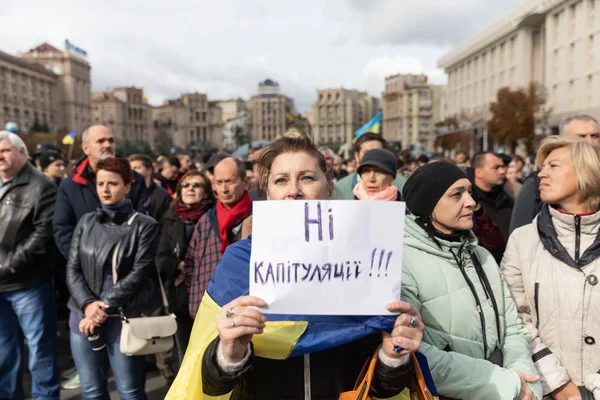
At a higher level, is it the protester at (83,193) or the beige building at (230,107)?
the beige building at (230,107)

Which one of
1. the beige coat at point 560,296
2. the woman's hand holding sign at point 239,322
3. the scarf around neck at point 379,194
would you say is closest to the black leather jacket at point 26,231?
the scarf around neck at point 379,194

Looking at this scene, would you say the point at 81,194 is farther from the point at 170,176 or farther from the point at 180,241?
the point at 170,176

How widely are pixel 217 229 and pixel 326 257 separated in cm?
244

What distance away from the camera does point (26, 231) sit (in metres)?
4.04

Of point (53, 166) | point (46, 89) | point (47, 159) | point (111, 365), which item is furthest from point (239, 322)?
point (46, 89)

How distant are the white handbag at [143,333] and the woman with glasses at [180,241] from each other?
1.83ft

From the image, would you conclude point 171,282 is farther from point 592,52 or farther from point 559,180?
point 592,52

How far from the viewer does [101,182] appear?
138 inches

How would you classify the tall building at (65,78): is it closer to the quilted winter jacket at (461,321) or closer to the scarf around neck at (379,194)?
the scarf around neck at (379,194)

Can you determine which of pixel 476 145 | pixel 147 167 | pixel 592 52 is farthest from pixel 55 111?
pixel 147 167

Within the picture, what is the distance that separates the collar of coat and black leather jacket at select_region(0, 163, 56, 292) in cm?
359

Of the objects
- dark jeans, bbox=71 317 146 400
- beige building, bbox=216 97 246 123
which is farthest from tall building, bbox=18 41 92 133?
dark jeans, bbox=71 317 146 400

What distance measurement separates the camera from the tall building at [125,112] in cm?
12556

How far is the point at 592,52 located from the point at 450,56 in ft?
111
